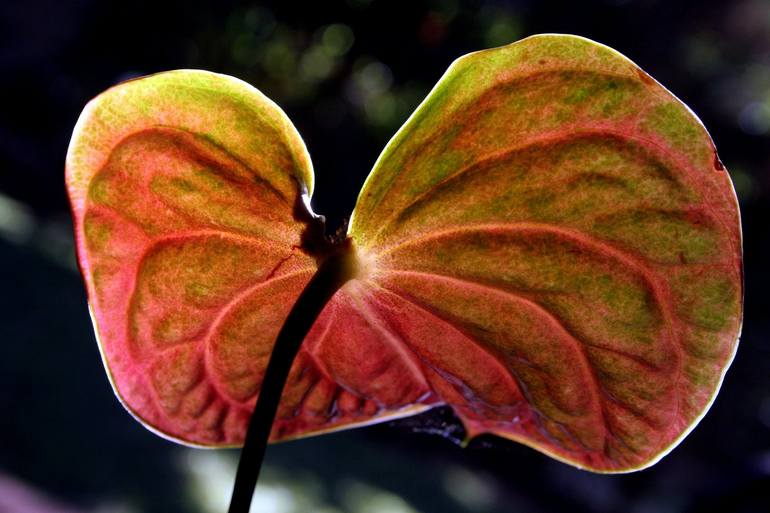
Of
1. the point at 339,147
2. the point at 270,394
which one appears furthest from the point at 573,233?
the point at 339,147

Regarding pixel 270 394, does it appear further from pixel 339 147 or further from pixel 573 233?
pixel 339 147

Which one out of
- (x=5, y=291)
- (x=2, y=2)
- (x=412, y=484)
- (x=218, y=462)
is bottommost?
(x=412, y=484)

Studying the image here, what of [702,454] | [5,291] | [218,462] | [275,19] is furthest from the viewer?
[275,19]

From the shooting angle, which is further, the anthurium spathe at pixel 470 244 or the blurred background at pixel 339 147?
the blurred background at pixel 339 147

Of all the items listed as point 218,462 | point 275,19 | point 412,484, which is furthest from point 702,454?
point 275,19

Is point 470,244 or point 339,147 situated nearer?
point 470,244

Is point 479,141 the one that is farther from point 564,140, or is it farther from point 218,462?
point 218,462

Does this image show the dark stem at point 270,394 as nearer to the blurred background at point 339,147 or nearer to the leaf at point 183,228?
the leaf at point 183,228

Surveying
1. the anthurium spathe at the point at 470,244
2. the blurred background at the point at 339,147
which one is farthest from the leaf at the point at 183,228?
the blurred background at the point at 339,147
